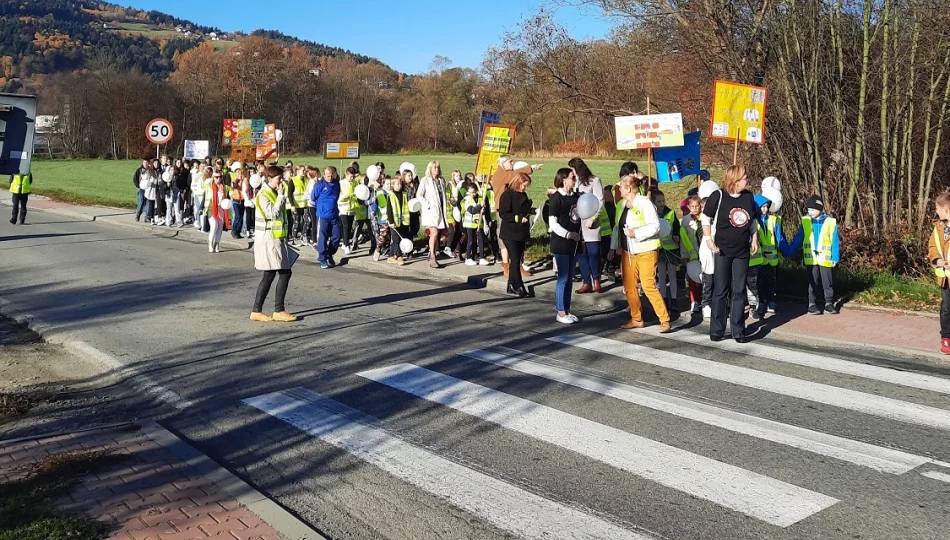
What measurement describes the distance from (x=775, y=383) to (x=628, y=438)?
2.20 meters

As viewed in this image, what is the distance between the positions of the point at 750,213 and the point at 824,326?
204 cm

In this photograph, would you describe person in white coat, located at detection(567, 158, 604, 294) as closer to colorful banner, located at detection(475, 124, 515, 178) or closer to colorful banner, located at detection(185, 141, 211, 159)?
colorful banner, located at detection(475, 124, 515, 178)

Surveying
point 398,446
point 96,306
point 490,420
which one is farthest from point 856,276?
point 96,306

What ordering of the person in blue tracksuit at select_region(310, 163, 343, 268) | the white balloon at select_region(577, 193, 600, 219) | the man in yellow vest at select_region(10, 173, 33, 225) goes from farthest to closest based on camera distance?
the man in yellow vest at select_region(10, 173, 33, 225)
the person in blue tracksuit at select_region(310, 163, 343, 268)
the white balloon at select_region(577, 193, 600, 219)

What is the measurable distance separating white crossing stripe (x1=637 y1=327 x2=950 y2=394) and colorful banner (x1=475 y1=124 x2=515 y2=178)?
22.8ft

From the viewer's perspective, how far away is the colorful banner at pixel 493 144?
16250 millimetres

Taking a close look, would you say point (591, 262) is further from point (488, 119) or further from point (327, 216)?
point (327, 216)

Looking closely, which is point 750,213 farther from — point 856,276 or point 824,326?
point 856,276

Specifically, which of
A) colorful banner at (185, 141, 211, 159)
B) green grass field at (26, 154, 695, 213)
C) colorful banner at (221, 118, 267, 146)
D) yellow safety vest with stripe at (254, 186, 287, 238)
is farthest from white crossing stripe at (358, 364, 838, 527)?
colorful banner at (185, 141, 211, 159)

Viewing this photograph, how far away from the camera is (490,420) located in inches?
265

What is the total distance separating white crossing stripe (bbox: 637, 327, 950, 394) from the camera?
7.91 metres

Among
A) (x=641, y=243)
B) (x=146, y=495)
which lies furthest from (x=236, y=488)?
(x=641, y=243)

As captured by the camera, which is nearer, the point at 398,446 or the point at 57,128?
the point at 398,446

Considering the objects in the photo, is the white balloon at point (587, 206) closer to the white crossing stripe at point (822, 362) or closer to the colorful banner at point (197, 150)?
the white crossing stripe at point (822, 362)
